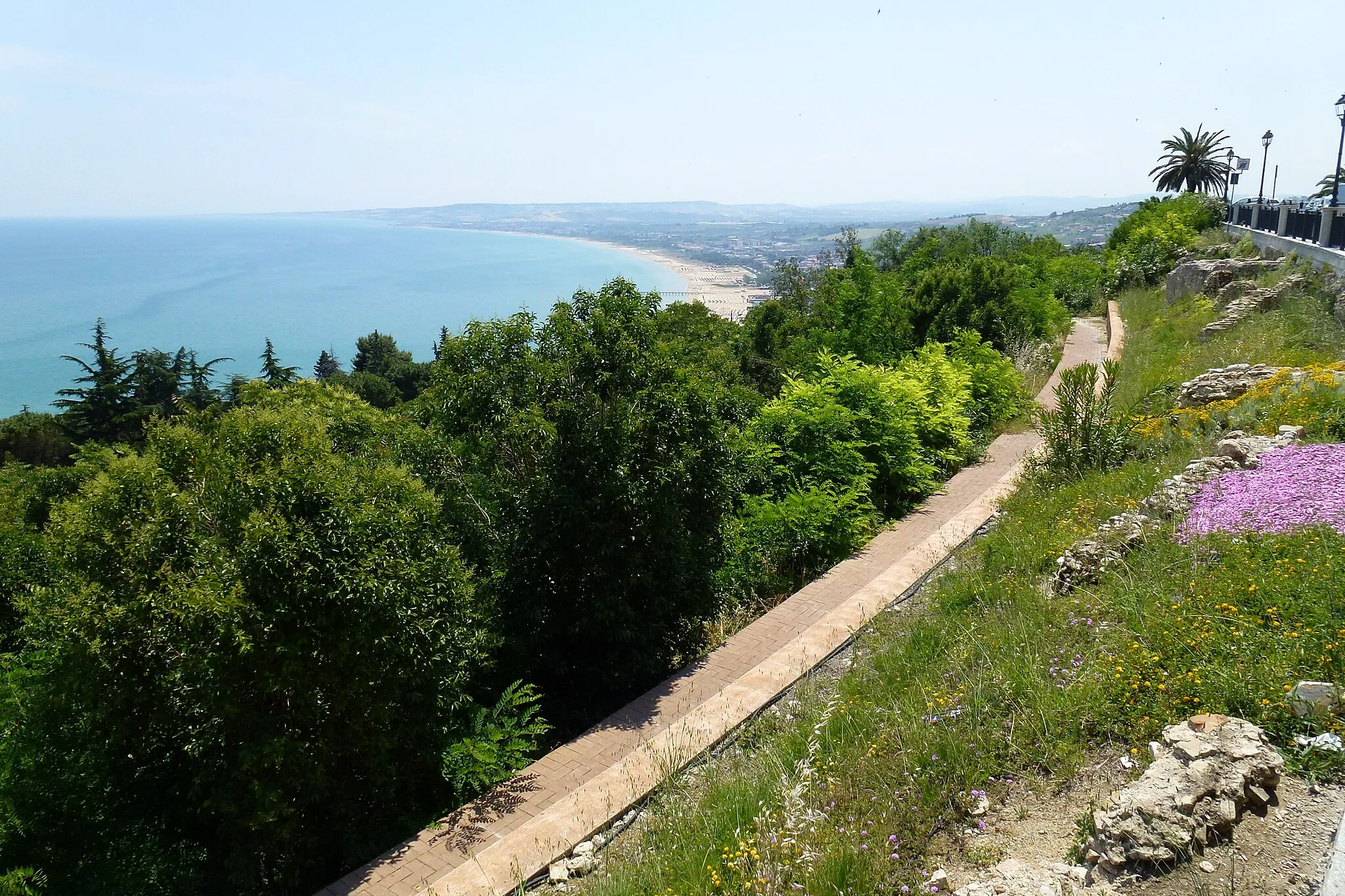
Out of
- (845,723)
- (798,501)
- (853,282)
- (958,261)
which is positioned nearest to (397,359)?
(958,261)

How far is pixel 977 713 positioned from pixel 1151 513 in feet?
10.2

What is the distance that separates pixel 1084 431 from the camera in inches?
364

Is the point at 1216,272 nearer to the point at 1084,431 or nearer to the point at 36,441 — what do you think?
the point at 1084,431

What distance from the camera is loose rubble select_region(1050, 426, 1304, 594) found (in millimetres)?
6059

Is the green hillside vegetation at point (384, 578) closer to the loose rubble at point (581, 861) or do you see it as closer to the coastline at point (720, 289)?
the loose rubble at point (581, 861)

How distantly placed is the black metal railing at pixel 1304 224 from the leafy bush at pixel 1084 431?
11274 mm

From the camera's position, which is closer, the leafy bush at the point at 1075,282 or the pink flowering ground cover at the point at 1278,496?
the pink flowering ground cover at the point at 1278,496

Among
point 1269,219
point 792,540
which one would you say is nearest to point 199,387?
point 792,540

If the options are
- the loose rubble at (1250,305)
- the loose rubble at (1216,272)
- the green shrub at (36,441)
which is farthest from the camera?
the green shrub at (36,441)

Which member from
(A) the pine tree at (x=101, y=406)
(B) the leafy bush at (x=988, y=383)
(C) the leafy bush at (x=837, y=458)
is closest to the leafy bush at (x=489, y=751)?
(C) the leafy bush at (x=837, y=458)

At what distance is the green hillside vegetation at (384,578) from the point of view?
5270 millimetres

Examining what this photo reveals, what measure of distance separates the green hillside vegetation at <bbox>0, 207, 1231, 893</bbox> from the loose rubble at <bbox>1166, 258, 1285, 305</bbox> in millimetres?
10888

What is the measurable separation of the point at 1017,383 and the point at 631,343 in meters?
11.6

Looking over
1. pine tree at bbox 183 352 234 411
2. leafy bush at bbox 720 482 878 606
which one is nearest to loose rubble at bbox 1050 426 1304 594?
leafy bush at bbox 720 482 878 606
